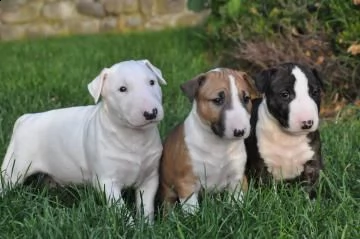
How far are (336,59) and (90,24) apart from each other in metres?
7.50

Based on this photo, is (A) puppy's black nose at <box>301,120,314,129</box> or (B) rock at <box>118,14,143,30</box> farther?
(B) rock at <box>118,14,143,30</box>

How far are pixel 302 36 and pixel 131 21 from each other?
672cm

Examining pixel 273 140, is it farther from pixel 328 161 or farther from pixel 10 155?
pixel 10 155

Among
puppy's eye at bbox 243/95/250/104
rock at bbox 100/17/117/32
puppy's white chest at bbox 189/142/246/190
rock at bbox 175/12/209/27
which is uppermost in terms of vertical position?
puppy's eye at bbox 243/95/250/104

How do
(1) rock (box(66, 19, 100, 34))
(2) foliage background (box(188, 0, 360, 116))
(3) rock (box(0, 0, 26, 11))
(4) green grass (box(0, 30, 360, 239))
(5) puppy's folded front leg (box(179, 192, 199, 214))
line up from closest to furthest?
(4) green grass (box(0, 30, 360, 239))
(5) puppy's folded front leg (box(179, 192, 199, 214))
(2) foliage background (box(188, 0, 360, 116))
(3) rock (box(0, 0, 26, 11))
(1) rock (box(66, 19, 100, 34))

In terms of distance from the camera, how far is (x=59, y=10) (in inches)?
537

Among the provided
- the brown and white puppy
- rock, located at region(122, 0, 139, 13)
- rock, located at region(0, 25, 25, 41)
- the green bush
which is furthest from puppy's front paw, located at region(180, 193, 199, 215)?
rock, located at region(0, 25, 25, 41)

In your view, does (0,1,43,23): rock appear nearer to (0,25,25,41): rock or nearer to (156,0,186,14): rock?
(0,25,25,41): rock

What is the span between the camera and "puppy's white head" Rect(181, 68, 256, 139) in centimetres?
411

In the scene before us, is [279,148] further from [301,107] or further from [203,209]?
[203,209]

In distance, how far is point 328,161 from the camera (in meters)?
5.10

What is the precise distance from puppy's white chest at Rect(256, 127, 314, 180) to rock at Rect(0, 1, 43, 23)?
9659 mm

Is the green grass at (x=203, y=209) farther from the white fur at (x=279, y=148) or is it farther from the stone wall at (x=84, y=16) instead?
the stone wall at (x=84, y=16)

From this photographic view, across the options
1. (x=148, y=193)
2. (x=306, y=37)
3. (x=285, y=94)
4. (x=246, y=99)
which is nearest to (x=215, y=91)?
(x=246, y=99)
